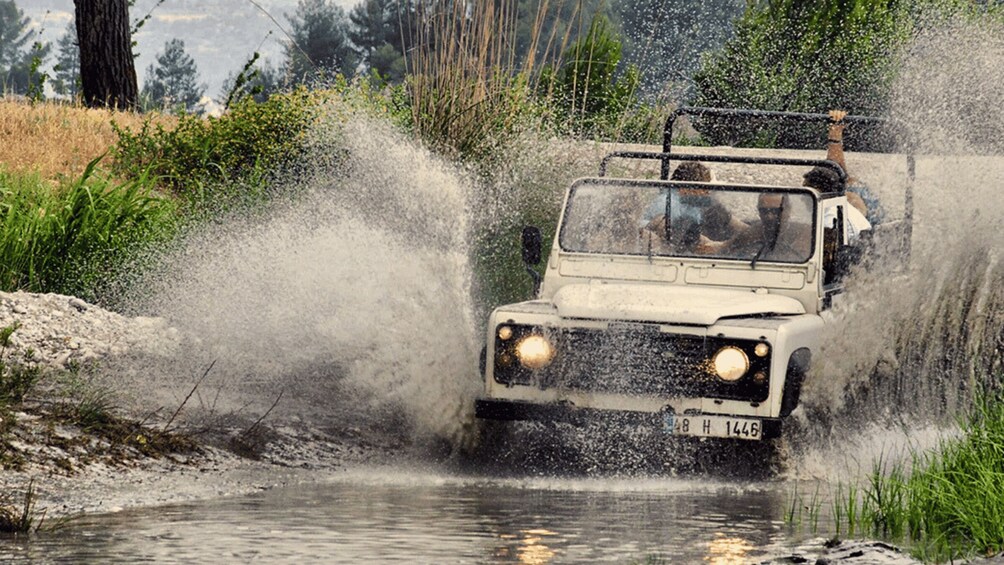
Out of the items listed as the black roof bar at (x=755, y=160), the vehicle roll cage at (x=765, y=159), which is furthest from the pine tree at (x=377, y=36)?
the black roof bar at (x=755, y=160)

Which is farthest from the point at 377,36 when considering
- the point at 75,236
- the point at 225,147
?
the point at 75,236

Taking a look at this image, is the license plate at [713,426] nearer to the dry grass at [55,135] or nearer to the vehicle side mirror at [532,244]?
the vehicle side mirror at [532,244]

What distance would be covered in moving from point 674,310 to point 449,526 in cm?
198

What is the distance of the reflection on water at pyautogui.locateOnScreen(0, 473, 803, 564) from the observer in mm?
6613

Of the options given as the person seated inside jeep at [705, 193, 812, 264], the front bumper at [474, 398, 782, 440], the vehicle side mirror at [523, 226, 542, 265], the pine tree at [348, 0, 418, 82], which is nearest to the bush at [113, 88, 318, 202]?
the vehicle side mirror at [523, 226, 542, 265]

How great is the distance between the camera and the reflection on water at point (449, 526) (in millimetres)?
6613

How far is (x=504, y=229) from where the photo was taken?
14562 mm

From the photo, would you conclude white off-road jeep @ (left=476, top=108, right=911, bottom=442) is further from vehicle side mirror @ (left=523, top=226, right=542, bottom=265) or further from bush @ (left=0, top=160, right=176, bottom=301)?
bush @ (left=0, top=160, right=176, bottom=301)

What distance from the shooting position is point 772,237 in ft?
32.2

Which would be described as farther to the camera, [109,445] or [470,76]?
[470,76]

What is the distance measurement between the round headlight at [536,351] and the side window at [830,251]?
5.56ft

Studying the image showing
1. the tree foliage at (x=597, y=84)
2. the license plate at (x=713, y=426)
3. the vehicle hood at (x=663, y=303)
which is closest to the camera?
the license plate at (x=713, y=426)

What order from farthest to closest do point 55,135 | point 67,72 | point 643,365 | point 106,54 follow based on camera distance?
point 67,72, point 106,54, point 55,135, point 643,365

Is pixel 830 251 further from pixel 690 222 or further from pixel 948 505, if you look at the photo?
pixel 948 505
